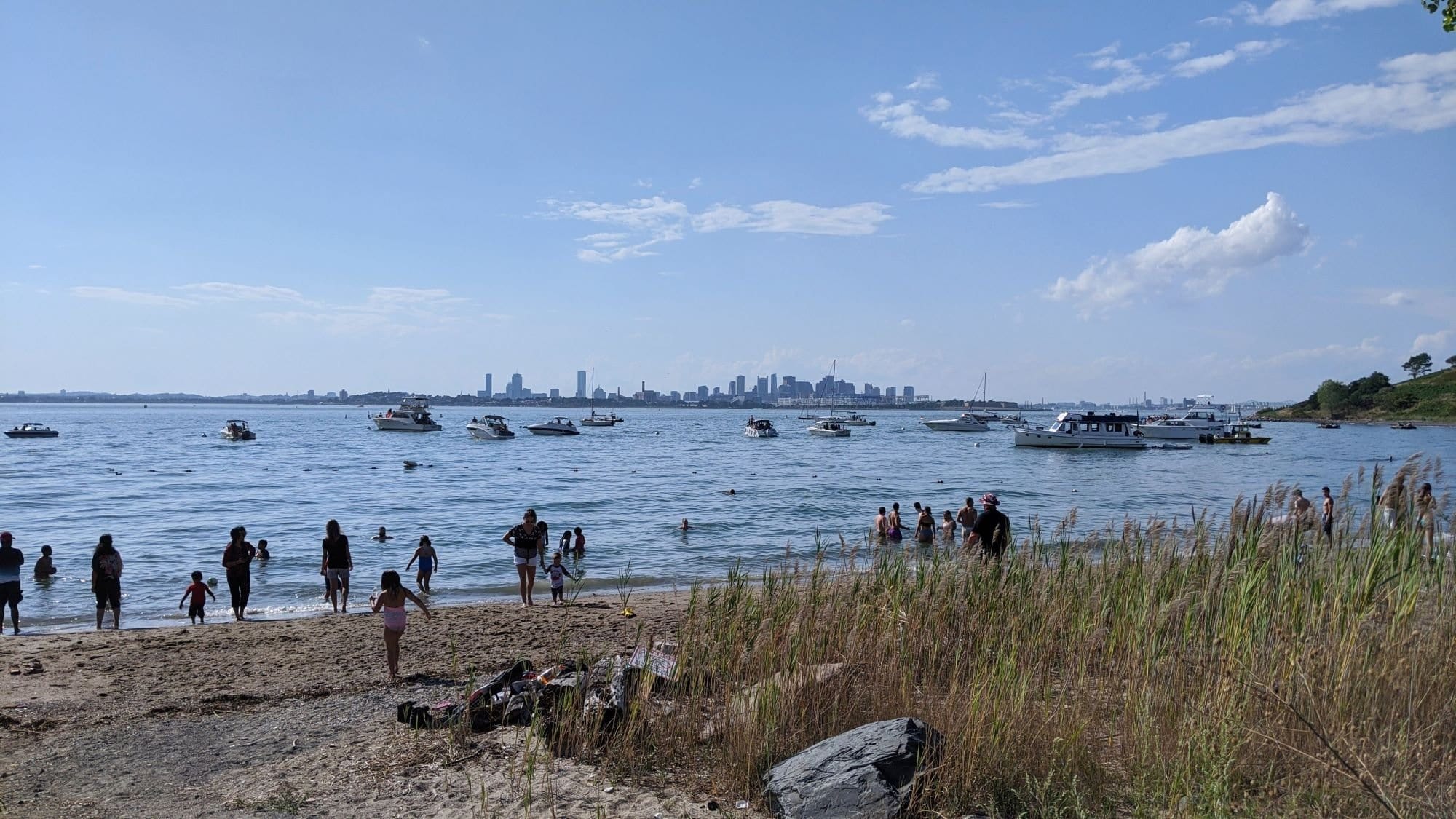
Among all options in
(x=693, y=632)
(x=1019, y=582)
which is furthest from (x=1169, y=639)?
(x=693, y=632)

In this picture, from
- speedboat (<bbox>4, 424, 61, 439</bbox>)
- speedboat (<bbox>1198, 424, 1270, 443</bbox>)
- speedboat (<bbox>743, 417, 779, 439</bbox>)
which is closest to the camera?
speedboat (<bbox>1198, 424, 1270, 443</bbox>)

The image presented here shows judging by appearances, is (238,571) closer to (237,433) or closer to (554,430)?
(237,433)

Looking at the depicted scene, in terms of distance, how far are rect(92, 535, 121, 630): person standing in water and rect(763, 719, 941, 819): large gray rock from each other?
1416 cm

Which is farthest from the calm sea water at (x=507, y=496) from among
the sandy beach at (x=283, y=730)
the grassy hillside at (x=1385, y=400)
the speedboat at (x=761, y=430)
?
the grassy hillside at (x=1385, y=400)

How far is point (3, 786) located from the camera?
6.88m

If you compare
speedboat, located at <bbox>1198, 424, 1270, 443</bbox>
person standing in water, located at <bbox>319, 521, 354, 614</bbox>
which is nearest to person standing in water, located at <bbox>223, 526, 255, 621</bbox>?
person standing in water, located at <bbox>319, 521, 354, 614</bbox>

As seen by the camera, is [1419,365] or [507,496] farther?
[1419,365]

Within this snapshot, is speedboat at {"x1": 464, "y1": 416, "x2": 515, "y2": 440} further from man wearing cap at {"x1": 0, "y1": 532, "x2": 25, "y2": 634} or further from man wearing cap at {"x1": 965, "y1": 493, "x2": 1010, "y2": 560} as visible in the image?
man wearing cap at {"x1": 965, "y1": 493, "x2": 1010, "y2": 560}

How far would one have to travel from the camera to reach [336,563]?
626 inches

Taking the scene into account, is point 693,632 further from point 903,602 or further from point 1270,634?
point 1270,634

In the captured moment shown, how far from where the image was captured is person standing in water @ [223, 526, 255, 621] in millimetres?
15586

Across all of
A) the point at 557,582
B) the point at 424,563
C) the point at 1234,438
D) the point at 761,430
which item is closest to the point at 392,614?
the point at 557,582

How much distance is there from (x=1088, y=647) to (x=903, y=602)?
177cm

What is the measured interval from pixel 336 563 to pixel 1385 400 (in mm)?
139473
